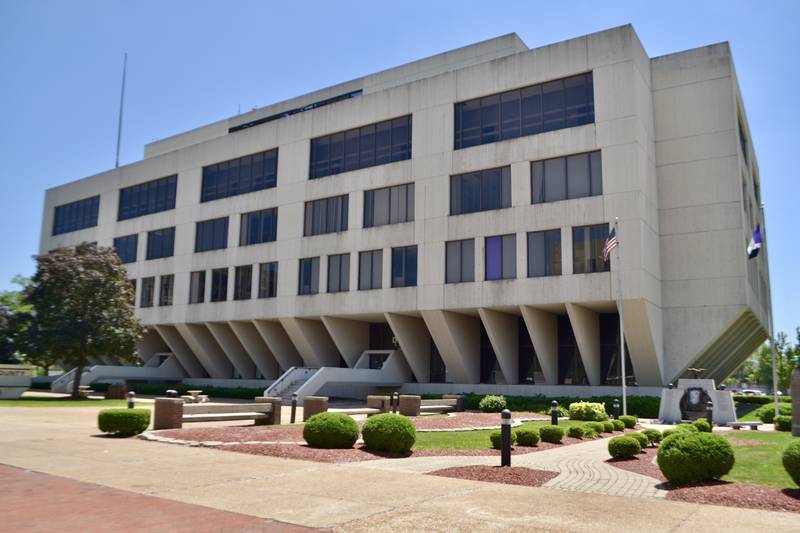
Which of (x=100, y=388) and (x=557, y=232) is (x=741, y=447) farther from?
(x=100, y=388)

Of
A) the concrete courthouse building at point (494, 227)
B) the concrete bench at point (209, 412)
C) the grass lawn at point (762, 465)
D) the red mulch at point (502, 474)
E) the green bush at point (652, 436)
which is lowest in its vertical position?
the red mulch at point (502, 474)

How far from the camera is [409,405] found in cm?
2930

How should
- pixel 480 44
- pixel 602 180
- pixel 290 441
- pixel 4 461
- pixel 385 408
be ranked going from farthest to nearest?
pixel 480 44 < pixel 602 180 < pixel 385 408 < pixel 290 441 < pixel 4 461

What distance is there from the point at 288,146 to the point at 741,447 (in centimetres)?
3800

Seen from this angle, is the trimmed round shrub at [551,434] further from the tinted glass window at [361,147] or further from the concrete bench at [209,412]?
the tinted glass window at [361,147]

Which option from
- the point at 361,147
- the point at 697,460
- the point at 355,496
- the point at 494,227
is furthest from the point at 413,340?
the point at 355,496

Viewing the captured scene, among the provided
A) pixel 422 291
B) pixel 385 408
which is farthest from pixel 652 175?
pixel 385 408

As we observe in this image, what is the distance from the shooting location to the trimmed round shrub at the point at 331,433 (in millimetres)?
16938

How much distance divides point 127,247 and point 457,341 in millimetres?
33443

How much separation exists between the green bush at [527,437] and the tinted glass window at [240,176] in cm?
3516

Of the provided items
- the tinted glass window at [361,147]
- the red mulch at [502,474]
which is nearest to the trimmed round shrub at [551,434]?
the red mulch at [502,474]

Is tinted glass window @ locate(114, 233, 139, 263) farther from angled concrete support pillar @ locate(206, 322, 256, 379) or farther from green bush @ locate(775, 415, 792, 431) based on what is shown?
green bush @ locate(775, 415, 792, 431)

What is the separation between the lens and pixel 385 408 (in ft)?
100.0

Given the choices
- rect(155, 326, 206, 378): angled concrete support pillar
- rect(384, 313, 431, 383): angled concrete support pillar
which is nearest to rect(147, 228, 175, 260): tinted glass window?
rect(155, 326, 206, 378): angled concrete support pillar
